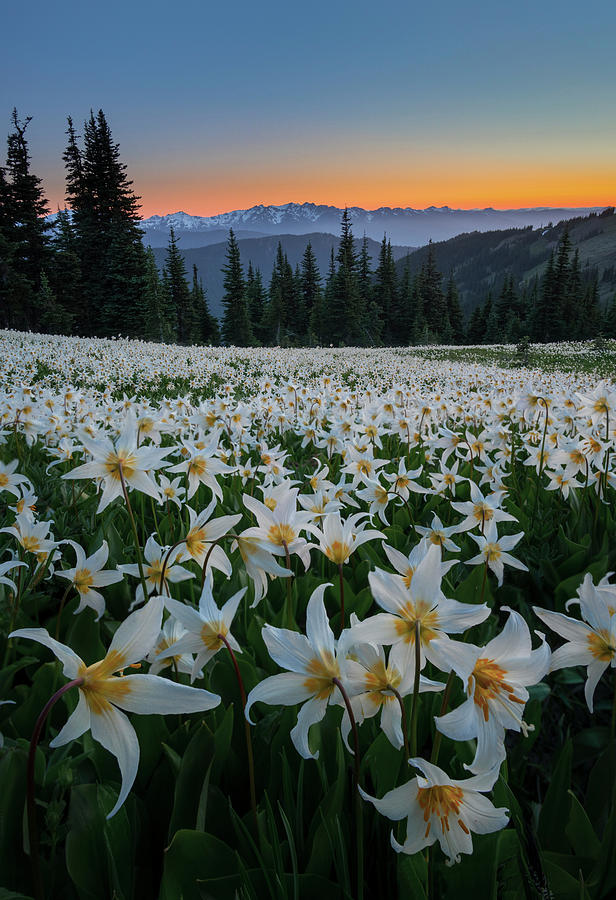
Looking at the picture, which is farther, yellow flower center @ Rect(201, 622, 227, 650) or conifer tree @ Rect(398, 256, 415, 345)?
conifer tree @ Rect(398, 256, 415, 345)

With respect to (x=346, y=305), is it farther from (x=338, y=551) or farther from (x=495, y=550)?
(x=338, y=551)

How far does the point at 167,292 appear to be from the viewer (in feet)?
179

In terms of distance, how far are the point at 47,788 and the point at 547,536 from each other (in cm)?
283

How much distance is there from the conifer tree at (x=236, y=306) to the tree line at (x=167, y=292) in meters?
0.12

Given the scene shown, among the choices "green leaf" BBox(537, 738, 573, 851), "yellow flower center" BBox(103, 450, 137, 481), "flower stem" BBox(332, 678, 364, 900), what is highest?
"yellow flower center" BBox(103, 450, 137, 481)

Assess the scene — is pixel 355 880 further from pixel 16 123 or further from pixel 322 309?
pixel 322 309

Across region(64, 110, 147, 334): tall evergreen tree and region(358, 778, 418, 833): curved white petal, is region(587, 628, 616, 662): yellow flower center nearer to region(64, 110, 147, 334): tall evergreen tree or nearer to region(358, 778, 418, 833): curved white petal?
region(358, 778, 418, 833): curved white petal

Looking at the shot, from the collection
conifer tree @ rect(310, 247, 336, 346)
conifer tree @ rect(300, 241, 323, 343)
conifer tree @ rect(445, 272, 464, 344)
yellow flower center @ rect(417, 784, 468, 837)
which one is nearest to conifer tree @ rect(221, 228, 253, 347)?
conifer tree @ rect(310, 247, 336, 346)

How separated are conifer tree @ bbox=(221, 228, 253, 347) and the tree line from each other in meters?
0.12

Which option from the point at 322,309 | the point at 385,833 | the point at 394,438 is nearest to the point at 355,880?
the point at 385,833

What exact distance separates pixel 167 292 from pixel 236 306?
29.3 feet

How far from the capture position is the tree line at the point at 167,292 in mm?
44719

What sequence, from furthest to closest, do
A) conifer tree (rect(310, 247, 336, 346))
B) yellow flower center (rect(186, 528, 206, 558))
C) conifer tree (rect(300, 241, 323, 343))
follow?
conifer tree (rect(300, 241, 323, 343)) < conifer tree (rect(310, 247, 336, 346)) < yellow flower center (rect(186, 528, 206, 558))

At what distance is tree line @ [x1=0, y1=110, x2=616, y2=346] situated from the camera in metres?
44.7
